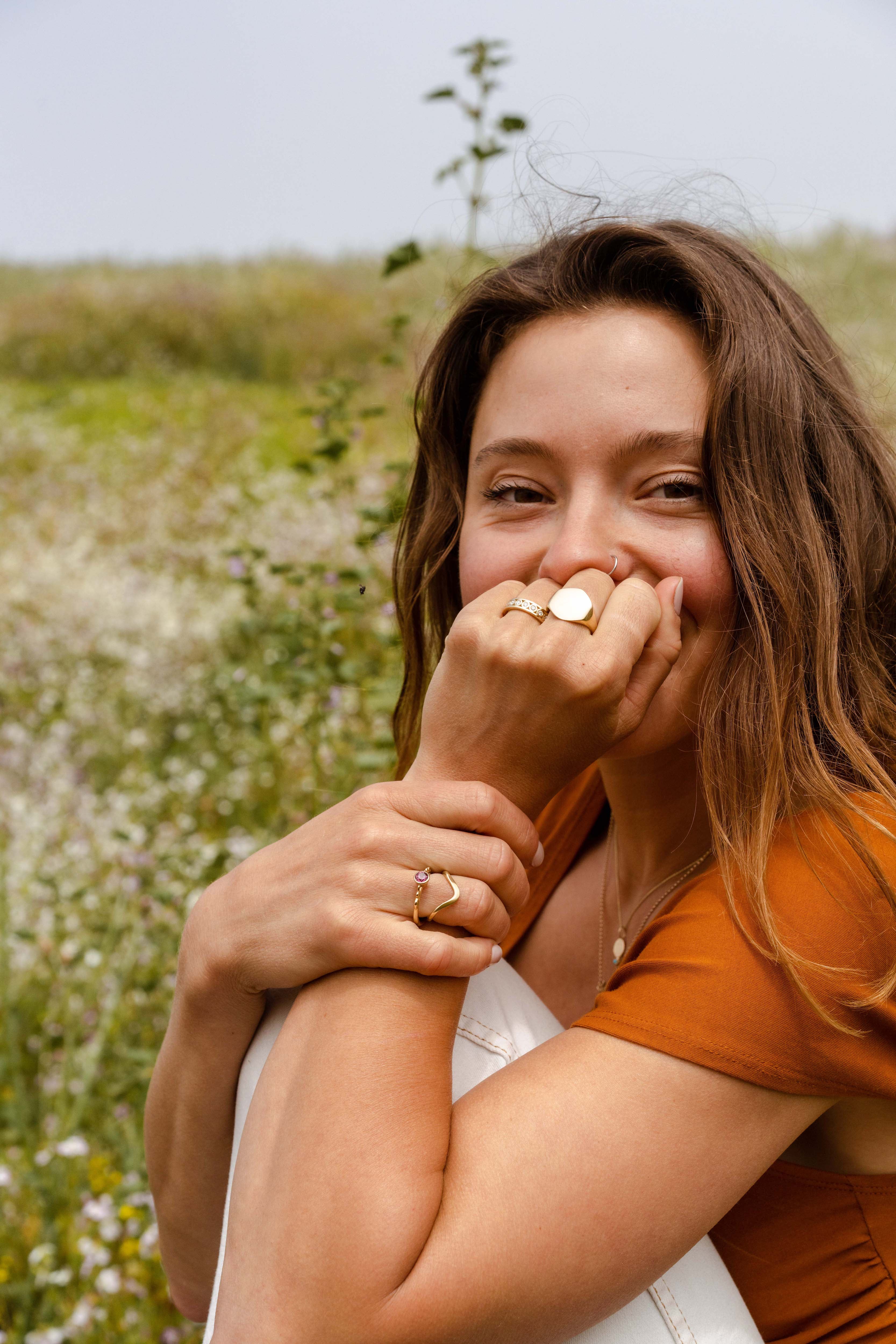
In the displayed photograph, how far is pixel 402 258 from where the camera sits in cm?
243

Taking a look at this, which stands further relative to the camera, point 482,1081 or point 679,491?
point 679,491

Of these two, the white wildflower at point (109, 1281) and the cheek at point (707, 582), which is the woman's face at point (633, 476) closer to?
the cheek at point (707, 582)

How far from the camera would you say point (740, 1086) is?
108 cm

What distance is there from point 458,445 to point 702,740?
2.61 ft

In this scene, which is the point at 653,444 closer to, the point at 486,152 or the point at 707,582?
the point at 707,582

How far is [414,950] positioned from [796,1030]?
41cm

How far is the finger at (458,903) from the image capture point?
A: 1.15 meters

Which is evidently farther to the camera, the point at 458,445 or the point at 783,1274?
the point at 458,445

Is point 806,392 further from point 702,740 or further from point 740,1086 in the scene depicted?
point 740,1086

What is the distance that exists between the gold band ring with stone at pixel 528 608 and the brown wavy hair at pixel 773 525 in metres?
0.26

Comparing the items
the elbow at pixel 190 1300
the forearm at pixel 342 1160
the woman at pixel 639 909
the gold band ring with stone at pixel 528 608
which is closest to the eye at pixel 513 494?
the woman at pixel 639 909

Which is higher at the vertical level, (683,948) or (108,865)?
(683,948)

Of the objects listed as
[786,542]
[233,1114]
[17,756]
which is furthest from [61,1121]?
[786,542]

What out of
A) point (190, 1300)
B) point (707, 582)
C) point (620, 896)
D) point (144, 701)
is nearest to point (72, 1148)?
point (190, 1300)
